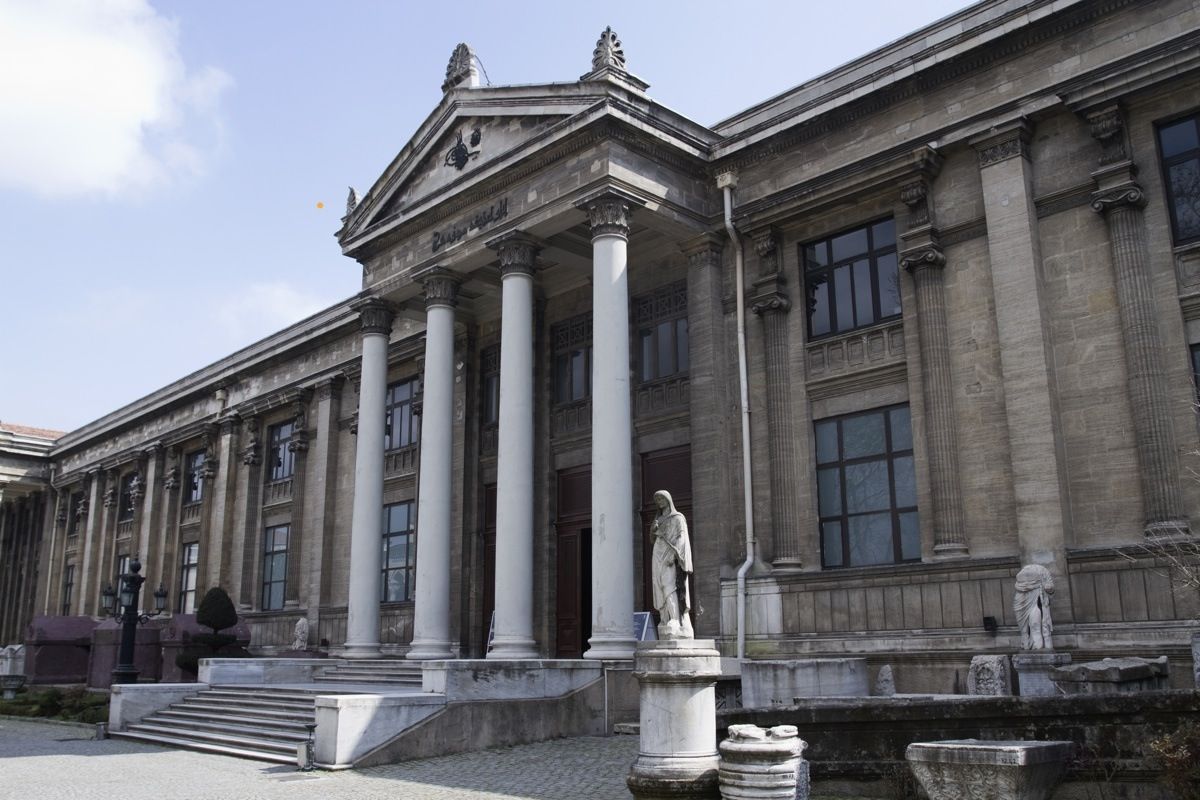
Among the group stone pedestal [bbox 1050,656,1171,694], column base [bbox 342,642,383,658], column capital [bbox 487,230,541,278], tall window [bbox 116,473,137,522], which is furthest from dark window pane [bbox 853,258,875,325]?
tall window [bbox 116,473,137,522]

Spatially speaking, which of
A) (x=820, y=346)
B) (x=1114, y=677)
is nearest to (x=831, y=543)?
(x=820, y=346)

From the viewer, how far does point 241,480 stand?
35.9m

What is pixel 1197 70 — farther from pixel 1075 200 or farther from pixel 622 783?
pixel 622 783

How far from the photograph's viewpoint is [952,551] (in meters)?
17.2

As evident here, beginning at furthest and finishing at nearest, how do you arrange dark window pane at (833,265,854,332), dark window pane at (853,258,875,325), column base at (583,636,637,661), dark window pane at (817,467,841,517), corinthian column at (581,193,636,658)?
dark window pane at (833,265,854,332)
dark window pane at (853,258,875,325)
dark window pane at (817,467,841,517)
corinthian column at (581,193,636,658)
column base at (583,636,637,661)

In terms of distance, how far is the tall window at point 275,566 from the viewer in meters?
33.5

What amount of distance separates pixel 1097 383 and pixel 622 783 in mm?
9116

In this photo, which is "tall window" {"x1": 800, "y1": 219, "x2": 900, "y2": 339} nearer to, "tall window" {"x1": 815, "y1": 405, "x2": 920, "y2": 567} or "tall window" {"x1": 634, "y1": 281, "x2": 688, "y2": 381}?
"tall window" {"x1": 815, "y1": 405, "x2": 920, "y2": 567}

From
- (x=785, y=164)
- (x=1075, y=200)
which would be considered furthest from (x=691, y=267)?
(x=1075, y=200)

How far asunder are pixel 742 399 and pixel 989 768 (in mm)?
12123

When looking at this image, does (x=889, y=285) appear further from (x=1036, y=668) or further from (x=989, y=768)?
(x=989, y=768)

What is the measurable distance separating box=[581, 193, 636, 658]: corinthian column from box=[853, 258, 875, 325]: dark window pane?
4.18m

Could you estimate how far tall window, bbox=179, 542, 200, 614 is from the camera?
3750 centimetres

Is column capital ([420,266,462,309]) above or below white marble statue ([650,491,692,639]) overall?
above
